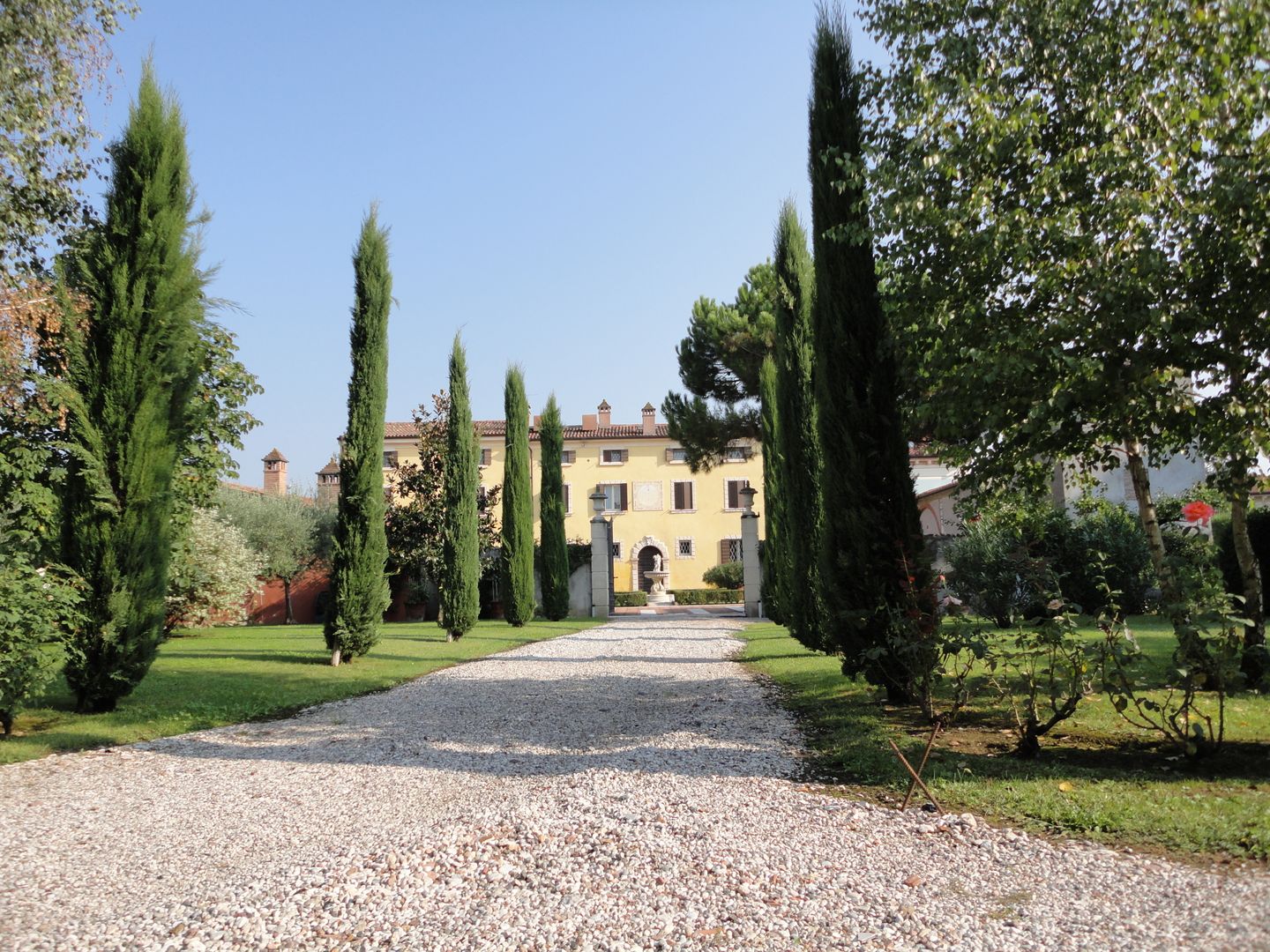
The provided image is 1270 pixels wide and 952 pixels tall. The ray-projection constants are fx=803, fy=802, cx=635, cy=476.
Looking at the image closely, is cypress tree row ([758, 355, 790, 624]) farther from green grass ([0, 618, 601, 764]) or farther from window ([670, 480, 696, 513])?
window ([670, 480, 696, 513])

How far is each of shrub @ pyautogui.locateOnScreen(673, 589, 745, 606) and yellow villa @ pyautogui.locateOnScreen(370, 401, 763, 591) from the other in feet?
11.3

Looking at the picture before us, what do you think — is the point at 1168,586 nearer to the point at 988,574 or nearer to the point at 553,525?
the point at 988,574

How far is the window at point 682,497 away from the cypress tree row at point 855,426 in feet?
108

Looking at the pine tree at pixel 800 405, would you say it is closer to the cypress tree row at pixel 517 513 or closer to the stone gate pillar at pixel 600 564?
the cypress tree row at pixel 517 513

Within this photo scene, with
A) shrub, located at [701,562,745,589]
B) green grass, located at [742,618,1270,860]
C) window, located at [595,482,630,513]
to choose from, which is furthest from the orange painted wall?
green grass, located at [742,618,1270,860]

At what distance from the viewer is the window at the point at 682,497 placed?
4025cm

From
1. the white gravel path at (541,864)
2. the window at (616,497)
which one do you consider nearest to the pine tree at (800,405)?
the white gravel path at (541,864)

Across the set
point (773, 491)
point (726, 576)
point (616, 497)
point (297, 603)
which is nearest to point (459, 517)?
point (773, 491)

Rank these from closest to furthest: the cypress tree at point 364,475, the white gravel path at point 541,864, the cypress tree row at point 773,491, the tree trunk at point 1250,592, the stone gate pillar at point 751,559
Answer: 1. the white gravel path at point 541,864
2. the tree trunk at point 1250,592
3. the cypress tree at point 364,475
4. the cypress tree row at point 773,491
5. the stone gate pillar at point 751,559

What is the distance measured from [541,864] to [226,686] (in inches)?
277

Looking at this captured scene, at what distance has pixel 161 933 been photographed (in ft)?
8.76

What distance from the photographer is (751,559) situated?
74.9 feet

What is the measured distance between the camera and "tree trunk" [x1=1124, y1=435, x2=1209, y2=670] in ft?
13.7

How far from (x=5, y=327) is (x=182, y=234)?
2825 mm
